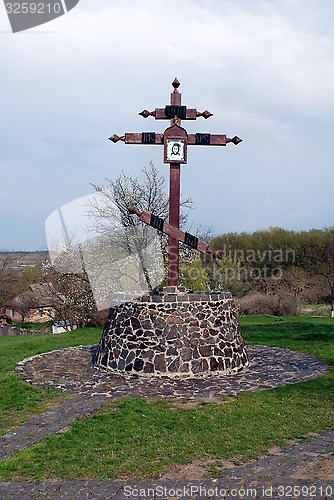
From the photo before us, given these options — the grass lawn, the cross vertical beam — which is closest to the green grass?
the grass lawn

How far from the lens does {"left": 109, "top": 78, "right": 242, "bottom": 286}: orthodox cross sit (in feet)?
32.2

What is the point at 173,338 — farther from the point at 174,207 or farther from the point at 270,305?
the point at 270,305

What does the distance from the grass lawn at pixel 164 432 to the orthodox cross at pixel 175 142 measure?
3.31 m

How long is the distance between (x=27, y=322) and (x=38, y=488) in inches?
1307

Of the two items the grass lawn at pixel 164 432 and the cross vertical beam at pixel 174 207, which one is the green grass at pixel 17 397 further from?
the cross vertical beam at pixel 174 207

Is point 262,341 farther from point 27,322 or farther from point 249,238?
point 27,322

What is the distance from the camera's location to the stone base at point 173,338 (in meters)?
9.16

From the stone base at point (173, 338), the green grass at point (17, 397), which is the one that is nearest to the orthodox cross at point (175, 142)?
the stone base at point (173, 338)

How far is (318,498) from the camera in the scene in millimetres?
4430

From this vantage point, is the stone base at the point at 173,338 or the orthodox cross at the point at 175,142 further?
the orthodox cross at the point at 175,142

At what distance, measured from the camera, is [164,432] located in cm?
621

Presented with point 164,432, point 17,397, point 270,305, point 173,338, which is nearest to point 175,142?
point 173,338

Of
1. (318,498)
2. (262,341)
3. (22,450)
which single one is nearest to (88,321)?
(262,341)

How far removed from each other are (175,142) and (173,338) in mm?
3995
